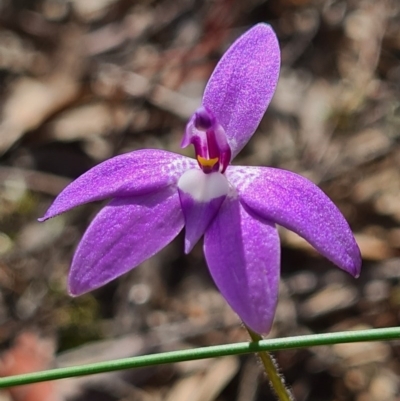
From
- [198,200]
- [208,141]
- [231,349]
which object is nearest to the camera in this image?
[231,349]

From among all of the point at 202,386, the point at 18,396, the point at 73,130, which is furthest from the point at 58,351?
the point at 73,130

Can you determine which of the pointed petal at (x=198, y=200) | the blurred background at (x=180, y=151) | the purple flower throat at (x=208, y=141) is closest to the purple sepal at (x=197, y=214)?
the pointed petal at (x=198, y=200)

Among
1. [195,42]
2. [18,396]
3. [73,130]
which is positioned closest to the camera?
[18,396]

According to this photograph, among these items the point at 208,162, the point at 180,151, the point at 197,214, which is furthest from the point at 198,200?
the point at 180,151

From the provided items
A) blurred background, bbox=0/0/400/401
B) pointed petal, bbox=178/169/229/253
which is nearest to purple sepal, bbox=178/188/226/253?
pointed petal, bbox=178/169/229/253

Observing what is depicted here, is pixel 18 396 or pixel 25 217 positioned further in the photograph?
pixel 25 217

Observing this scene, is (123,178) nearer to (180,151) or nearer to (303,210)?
(303,210)

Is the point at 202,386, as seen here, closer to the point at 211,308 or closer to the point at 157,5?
the point at 211,308
